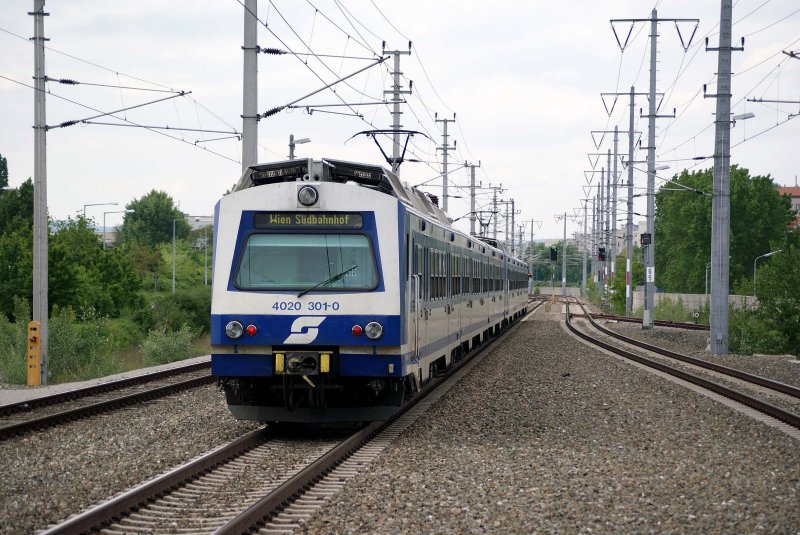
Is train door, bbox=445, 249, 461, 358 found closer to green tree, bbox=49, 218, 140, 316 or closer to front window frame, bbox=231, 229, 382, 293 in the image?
front window frame, bbox=231, 229, 382, 293

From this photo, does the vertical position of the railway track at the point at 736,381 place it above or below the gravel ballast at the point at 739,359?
above

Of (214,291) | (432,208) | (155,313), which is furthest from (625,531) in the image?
(155,313)

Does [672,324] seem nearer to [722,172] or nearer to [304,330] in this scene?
[722,172]

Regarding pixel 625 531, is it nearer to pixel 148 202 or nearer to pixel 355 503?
pixel 355 503

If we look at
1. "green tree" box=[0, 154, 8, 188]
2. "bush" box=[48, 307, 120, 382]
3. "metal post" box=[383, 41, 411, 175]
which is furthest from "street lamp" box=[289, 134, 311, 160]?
"green tree" box=[0, 154, 8, 188]

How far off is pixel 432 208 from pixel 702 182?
80386 millimetres

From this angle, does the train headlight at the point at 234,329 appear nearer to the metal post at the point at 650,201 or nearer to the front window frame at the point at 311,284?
the front window frame at the point at 311,284

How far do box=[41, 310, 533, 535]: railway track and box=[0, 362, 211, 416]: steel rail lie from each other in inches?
174

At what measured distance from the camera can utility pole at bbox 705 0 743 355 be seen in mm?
26016

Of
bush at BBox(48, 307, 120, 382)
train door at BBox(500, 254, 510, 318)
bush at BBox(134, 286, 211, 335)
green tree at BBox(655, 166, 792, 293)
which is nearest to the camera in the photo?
bush at BBox(48, 307, 120, 382)

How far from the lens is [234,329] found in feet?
36.0

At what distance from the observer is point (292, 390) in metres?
11.1

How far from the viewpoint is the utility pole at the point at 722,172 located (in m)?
26.0

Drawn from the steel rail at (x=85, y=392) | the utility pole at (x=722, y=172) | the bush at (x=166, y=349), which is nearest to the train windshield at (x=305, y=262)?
the steel rail at (x=85, y=392)
